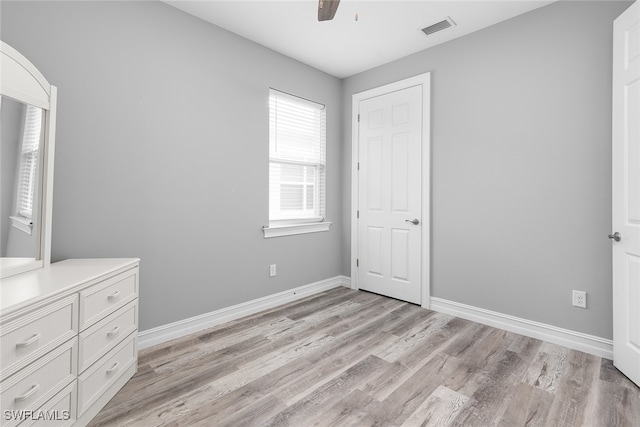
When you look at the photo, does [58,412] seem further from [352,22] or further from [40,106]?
[352,22]

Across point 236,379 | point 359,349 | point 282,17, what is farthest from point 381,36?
point 236,379

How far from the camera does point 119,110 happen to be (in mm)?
2234

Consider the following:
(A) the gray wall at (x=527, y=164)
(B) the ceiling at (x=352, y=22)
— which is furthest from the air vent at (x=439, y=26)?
(A) the gray wall at (x=527, y=164)

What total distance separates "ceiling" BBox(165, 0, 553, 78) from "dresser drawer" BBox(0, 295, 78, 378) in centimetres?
233

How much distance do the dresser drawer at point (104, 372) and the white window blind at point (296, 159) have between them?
1.71 meters

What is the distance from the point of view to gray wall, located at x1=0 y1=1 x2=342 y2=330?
2029mm

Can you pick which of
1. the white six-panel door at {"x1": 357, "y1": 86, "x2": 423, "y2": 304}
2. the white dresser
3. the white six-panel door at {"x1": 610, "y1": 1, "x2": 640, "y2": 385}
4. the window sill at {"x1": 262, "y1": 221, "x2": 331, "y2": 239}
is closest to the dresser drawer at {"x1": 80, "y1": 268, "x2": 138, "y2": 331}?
the white dresser

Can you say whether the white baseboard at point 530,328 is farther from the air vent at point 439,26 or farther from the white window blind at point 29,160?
the white window blind at point 29,160

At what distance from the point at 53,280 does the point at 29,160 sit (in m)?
0.72

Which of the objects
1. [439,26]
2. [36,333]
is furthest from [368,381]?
[439,26]

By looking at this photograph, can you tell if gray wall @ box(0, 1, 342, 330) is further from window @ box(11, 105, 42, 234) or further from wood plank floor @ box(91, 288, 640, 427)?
wood plank floor @ box(91, 288, 640, 427)

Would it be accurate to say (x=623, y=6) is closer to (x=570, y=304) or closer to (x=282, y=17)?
(x=570, y=304)

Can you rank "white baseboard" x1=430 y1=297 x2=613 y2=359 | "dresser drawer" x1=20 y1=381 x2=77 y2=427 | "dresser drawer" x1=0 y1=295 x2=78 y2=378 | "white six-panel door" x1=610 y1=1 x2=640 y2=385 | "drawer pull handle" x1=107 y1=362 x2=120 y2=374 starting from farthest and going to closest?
"white baseboard" x1=430 y1=297 x2=613 y2=359, "white six-panel door" x1=610 y1=1 x2=640 y2=385, "drawer pull handle" x1=107 y1=362 x2=120 y2=374, "dresser drawer" x1=20 y1=381 x2=77 y2=427, "dresser drawer" x1=0 y1=295 x2=78 y2=378

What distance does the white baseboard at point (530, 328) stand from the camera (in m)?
2.29
